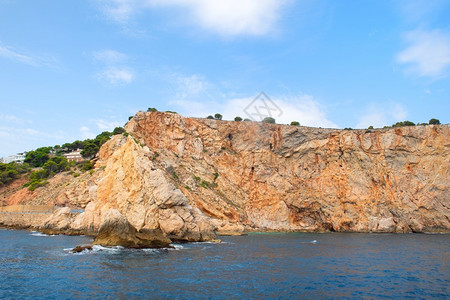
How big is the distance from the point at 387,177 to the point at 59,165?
69.3 m

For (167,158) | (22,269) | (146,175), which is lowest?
(22,269)

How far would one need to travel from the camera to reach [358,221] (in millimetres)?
61250

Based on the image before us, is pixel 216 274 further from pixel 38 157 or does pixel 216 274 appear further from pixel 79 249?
pixel 38 157

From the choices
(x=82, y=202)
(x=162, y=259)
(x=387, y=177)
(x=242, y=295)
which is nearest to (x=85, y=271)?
(x=162, y=259)

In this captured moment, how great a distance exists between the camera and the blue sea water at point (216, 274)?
17.2m

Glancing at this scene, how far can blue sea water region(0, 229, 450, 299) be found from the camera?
1716 centimetres

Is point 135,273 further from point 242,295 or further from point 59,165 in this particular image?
point 59,165

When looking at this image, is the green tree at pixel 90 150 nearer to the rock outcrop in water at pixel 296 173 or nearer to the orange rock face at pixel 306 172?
the rock outcrop in water at pixel 296 173

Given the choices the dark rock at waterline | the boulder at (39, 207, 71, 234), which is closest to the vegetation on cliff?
the boulder at (39, 207, 71, 234)

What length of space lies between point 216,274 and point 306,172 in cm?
4803

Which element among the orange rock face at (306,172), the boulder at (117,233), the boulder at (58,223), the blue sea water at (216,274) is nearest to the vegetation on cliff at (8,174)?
the orange rock face at (306,172)

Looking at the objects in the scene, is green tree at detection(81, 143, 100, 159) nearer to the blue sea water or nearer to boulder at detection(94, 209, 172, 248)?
the blue sea water

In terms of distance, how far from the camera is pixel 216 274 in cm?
2167

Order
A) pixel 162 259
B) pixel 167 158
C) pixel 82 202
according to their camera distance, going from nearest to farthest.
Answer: pixel 162 259
pixel 82 202
pixel 167 158
